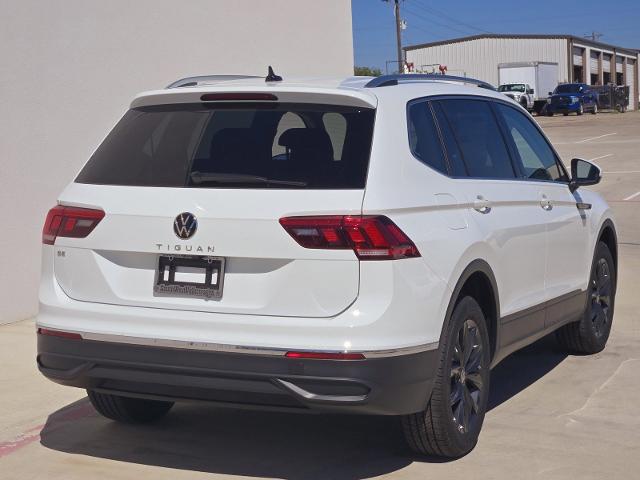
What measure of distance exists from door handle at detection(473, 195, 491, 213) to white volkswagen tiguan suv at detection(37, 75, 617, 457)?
2cm

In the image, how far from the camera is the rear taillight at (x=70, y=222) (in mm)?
4863

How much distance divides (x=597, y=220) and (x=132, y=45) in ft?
16.0

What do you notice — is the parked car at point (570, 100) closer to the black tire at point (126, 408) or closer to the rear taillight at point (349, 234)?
the black tire at point (126, 408)

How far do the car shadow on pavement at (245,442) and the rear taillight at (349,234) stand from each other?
3.81 ft

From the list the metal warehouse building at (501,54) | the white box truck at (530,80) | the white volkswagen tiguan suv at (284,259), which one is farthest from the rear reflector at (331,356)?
the metal warehouse building at (501,54)

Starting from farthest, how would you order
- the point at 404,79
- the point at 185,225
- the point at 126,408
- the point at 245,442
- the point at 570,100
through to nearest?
the point at 570,100, the point at 126,408, the point at 245,442, the point at 404,79, the point at 185,225

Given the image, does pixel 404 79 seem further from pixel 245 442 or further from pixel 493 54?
pixel 493 54

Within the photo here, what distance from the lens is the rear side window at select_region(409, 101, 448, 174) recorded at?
16.6ft

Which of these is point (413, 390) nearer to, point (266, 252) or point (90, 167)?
point (266, 252)

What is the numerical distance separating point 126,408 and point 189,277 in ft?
4.71

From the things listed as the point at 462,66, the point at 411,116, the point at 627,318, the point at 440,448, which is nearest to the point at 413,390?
the point at 440,448

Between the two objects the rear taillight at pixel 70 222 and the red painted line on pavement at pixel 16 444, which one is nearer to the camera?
the rear taillight at pixel 70 222

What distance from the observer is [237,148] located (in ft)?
16.0

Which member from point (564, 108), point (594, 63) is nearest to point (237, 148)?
point (564, 108)
